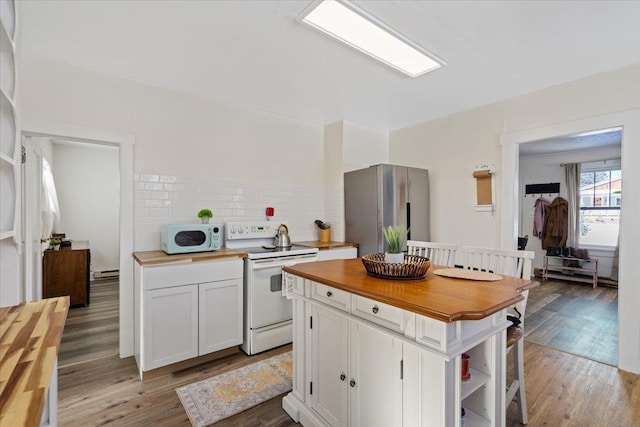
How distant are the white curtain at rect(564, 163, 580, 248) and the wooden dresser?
781 cm

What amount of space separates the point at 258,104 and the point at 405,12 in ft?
6.22

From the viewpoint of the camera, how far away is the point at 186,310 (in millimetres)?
2377

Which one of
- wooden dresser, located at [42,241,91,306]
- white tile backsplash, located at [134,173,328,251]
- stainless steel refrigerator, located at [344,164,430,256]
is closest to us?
white tile backsplash, located at [134,173,328,251]

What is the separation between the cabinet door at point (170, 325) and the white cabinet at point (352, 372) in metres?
1.19

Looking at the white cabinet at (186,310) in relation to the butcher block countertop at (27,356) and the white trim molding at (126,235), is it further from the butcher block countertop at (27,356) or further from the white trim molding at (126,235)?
the butcher block countertop at (27,356)

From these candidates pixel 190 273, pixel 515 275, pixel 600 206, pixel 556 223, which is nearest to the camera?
pixel 515 275

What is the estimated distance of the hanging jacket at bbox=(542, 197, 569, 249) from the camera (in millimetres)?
5539

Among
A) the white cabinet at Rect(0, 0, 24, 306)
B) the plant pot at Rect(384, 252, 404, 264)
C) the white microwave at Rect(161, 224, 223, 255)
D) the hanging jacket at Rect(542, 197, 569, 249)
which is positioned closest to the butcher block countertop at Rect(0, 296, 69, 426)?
the white cabinet at Rect(0, 0, 24, 306)

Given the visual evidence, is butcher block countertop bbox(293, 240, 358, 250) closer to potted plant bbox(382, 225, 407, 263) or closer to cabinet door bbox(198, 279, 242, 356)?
cabinet door bbox(198, 279, 242, 356)

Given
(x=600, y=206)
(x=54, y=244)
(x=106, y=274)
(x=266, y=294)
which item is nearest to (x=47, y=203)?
(x=54, y=244)

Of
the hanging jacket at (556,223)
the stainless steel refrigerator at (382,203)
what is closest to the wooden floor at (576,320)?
the hanging jacket at (556,223)

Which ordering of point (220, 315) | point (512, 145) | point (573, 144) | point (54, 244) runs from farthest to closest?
point (573, 144) → point (54, 244) → point (512, 145) → point (220, 315)

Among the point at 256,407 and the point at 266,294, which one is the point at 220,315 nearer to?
the point at 266,294

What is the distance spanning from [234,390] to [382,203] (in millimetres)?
2219
